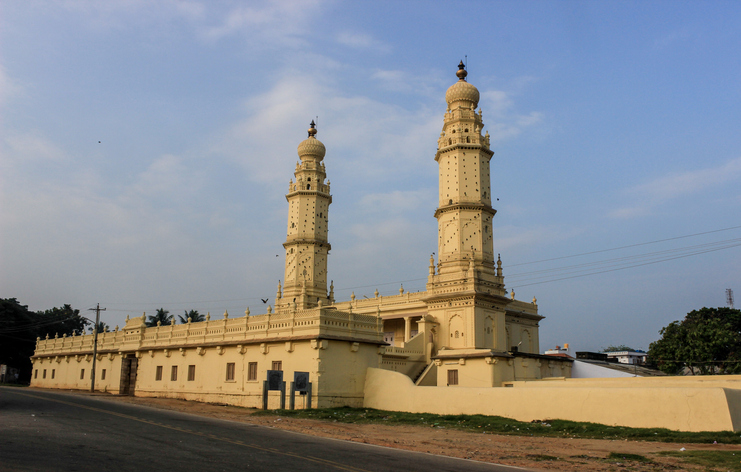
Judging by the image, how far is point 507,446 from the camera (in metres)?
17.8

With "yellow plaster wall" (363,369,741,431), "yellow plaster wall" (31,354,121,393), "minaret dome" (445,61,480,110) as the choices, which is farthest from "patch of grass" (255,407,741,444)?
"minaret dome" (445,61,480,110)

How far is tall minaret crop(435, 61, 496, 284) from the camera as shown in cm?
4319

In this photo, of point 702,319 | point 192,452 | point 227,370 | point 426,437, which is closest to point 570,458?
point 426,437

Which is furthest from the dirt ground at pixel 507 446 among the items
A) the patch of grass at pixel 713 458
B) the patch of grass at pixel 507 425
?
the patch of grass at pixel 507 425

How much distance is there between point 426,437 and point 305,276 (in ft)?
107

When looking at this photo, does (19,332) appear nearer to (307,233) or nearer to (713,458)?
(307,233)

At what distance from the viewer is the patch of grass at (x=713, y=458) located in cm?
1424

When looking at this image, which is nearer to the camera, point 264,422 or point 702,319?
point 264,422

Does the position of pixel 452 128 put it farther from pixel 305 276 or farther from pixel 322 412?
pixel 322 412

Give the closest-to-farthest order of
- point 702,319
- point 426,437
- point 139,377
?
1. point 426,437
2. point 139,377
3. point 702,319

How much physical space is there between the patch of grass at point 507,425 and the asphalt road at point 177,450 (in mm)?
5470

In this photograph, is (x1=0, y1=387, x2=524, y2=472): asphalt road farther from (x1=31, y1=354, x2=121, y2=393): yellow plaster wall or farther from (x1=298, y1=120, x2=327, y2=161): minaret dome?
(x1=298, y1=120, x2=327, y2=161): minaret dome

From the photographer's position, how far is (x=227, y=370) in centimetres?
3369

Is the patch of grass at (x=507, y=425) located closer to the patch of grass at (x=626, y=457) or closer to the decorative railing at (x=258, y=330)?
the patch of grass at (x=626, y=457)
